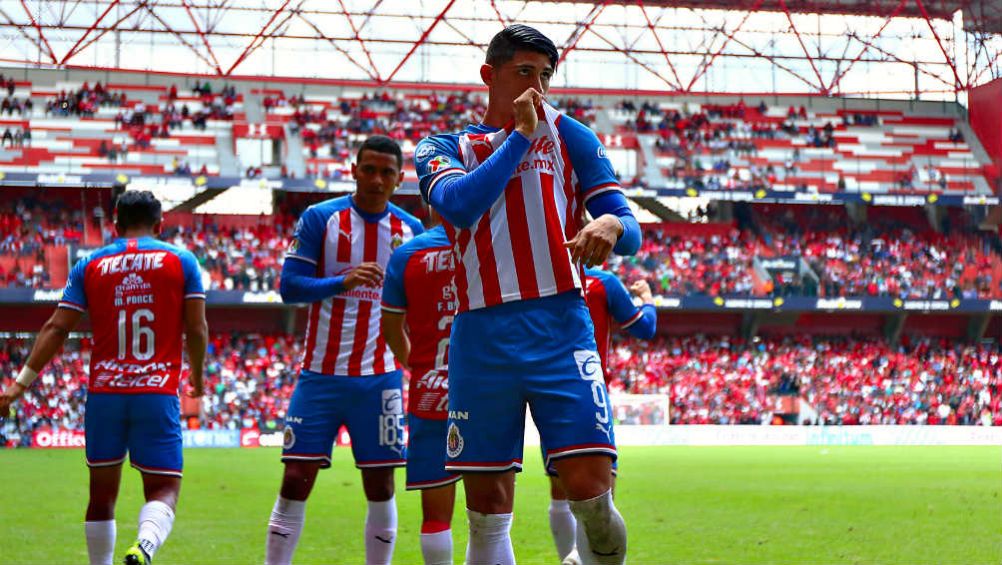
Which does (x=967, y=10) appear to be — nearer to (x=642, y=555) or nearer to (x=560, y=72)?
(x=560, y=72)

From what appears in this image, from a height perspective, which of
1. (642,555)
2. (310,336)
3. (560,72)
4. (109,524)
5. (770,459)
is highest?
(560,72)

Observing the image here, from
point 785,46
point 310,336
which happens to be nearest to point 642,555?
point 310,336

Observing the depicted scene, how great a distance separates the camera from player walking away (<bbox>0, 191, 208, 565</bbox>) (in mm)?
6090

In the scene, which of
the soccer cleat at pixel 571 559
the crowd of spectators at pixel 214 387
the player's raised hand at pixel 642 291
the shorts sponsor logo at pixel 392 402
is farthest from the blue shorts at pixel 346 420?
the crowd of spectators at pixel 214 387

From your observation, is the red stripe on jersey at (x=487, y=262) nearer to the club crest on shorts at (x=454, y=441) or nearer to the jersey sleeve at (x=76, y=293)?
the club crest on shorts at (x=454, y=441)

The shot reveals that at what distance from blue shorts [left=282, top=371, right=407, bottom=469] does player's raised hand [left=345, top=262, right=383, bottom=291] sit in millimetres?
582

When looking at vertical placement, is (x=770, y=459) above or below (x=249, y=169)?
below

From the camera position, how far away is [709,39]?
158 feet

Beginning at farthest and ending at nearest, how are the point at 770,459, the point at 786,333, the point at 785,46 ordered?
the point at 785,46, the point at 786,333, the point at 770,459

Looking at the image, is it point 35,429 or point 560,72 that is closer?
point 35,429

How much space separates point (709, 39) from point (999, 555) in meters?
42.0

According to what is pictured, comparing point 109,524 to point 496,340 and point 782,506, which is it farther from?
point 782,506

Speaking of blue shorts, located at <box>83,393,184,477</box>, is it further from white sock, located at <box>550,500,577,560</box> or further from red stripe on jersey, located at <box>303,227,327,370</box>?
white sock, located at <box>550,500,577,560</box>

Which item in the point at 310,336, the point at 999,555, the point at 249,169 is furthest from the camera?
the point at 249,169
